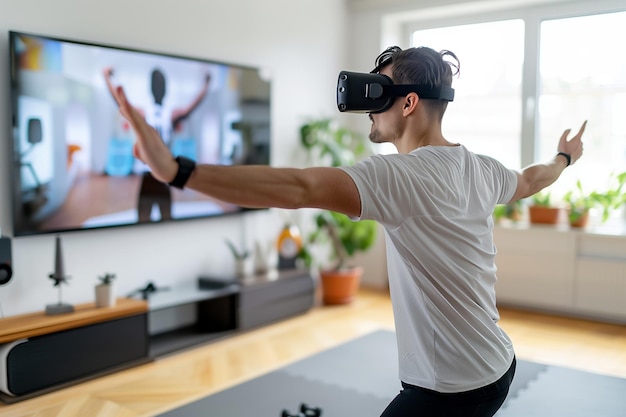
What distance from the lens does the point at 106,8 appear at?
3.58m

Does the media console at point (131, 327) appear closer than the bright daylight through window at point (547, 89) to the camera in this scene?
Yes

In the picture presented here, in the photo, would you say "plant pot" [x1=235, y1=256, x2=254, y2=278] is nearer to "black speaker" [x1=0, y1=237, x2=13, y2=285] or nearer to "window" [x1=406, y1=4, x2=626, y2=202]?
"black speaker" [x1=0, y1=237, x2=13, y2=285]

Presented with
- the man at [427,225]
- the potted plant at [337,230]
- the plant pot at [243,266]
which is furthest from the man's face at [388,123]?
the potted plant at [337,230]

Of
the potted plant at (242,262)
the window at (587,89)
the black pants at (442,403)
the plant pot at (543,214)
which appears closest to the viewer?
the black pants at (442,403)

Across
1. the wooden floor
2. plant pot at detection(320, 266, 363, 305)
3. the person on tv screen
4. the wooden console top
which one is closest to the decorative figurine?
the wooden console top

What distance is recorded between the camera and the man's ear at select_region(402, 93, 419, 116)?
1.58m

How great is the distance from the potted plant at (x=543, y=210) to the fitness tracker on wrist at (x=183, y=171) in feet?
13.0

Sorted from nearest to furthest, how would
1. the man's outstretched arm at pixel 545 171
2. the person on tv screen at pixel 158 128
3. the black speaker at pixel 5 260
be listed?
the man's outstretched arm at pixel 545 171 < the black speaker at pixel 5 260 < the person on tv screen at pixel 158 128

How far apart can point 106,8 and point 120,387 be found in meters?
2.06

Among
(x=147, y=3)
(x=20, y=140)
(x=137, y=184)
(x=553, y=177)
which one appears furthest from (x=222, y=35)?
(x=553, y=177)

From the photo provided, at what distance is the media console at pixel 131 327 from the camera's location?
9.78 ft

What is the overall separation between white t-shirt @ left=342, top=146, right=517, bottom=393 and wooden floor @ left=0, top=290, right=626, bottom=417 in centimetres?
174

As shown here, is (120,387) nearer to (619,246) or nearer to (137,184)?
(137,184)

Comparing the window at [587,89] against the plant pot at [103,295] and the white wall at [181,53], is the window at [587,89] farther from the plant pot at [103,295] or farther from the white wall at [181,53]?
the plant pot at [103,295]
